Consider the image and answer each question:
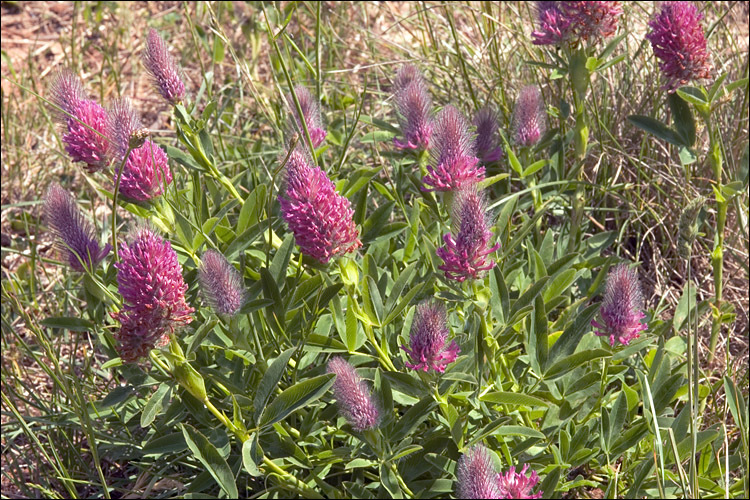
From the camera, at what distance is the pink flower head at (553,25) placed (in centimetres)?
236

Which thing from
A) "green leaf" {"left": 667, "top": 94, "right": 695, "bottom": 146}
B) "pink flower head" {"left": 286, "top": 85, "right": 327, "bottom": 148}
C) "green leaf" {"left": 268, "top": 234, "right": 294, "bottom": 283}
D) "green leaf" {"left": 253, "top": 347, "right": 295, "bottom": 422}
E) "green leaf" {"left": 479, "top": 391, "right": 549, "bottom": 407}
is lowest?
"green leaf" {"left": 479, "top": 391, "right": 549, "bottom": 407}

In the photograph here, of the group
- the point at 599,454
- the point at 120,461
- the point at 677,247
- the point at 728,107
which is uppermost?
the point at 728,107

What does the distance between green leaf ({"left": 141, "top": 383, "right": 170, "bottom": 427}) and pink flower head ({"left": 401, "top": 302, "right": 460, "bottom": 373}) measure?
0.63 m

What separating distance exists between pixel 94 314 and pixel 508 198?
1.19 meters

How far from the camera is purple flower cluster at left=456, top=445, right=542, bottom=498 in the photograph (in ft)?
5.22

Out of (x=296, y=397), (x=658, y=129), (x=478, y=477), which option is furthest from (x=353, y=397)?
(x=658, y=129)

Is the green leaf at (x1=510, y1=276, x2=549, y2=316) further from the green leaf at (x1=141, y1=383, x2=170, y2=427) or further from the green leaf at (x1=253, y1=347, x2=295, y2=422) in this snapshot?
Answer: the green leaf at (x1=141, y1=383, x2=170, y2=427)

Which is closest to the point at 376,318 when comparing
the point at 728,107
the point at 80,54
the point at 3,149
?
the point at 728,107

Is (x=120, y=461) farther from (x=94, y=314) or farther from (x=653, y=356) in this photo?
(x=653, y=356)

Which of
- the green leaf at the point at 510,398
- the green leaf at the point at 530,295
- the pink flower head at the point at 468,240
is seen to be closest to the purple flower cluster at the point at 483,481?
the green leaf at the point at 510,398

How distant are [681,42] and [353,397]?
4.54ft

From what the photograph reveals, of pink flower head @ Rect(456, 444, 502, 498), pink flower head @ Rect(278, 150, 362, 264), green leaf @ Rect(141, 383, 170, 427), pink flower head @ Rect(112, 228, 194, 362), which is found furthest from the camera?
green leaf @ Rect(141, 383, 170, 427)

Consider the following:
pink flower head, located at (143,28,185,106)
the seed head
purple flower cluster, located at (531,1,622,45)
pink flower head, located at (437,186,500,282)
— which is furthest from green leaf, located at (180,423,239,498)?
purple flower cluster, located at (531,1,622,45)

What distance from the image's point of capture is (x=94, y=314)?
2.21 meters
